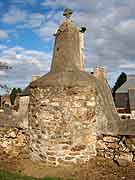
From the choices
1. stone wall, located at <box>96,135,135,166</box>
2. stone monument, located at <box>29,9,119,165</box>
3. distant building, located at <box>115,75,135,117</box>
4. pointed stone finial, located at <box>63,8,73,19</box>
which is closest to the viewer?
stone wall, located at <box>96,135,135,166</box>

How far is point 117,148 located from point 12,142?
10.6ft

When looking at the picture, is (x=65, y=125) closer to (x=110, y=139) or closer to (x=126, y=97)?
(x=110, y=139)

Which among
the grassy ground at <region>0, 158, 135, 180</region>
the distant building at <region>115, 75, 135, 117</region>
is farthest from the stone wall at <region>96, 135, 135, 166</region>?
the distant building at <region>115, 75, 135, 117</region>

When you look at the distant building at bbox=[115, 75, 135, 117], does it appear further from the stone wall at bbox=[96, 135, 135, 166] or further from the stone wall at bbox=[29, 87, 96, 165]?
the stone wall at bbox=[29, 87, 96, 165]

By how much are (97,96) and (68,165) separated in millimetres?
2086

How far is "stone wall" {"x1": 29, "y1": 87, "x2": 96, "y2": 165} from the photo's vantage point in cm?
741

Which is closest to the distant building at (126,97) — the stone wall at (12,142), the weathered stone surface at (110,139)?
the weathered stone surface at (110,139)

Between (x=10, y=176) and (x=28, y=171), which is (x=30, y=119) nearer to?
(x=28, y=171)

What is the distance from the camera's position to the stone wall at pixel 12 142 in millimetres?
8430

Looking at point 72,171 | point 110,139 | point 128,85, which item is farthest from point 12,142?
point 128,85

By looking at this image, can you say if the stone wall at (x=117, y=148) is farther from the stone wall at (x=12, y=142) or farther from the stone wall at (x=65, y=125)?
the stone wall at (x=12, y=142)

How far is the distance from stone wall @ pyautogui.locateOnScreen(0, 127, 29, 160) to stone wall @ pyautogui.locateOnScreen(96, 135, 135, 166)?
2292 millimetres

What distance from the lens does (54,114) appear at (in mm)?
7480

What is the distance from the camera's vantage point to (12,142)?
8562 millimetres
